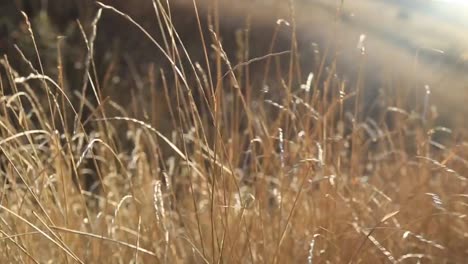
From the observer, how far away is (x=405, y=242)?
2.10 metres

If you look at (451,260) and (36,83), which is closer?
(451,260)

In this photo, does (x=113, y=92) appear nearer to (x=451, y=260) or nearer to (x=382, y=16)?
(x=382, y=16)

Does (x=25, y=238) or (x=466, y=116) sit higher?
(x=25, y=238)

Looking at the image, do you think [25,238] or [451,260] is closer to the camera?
[25,238]

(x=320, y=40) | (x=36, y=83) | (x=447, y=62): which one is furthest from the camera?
(x=447, y=62)

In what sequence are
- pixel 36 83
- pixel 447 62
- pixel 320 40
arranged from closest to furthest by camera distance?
pixel 36 83 → pixel 320 40 → pixel 447 62

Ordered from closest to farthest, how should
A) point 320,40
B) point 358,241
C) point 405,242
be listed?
point 358,241, point 405,242, point 320,40

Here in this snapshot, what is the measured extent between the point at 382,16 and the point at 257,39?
2.26 feet

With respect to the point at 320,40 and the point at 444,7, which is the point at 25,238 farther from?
the point at 444,7

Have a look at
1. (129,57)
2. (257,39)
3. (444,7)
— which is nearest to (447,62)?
(444,7)

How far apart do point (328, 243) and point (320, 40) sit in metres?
2.51

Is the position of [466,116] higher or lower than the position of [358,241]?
lower

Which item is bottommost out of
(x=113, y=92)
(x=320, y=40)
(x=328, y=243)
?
(x=113, y=92)

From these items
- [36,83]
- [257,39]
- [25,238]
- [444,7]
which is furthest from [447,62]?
[25,238]
